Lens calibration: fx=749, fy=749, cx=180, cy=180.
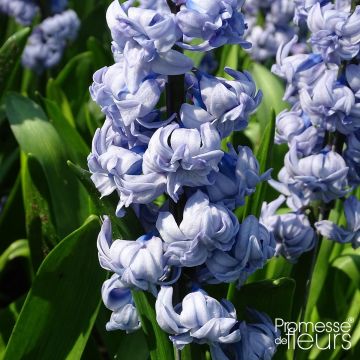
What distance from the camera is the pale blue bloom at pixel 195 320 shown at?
3.74 feet

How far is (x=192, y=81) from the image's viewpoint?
117 centimetres

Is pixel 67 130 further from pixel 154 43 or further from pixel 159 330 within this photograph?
pixel 154 43

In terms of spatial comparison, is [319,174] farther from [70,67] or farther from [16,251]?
[70,67]

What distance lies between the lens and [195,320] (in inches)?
44.8

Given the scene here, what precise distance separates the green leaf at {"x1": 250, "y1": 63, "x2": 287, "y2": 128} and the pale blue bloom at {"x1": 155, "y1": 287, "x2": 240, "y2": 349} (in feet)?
4.33

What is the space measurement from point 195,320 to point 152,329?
24 centimetres

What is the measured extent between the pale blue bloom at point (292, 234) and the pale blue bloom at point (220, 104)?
1.85 feet

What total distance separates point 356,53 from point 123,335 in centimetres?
85

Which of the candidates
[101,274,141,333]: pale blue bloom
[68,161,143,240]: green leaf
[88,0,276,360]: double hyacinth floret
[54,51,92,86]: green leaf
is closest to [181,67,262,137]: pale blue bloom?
[88,0,276,360]: double hyacinth floret

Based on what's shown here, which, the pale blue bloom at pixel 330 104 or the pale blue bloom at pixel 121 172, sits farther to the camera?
the pale blue bloom at pixel 330 104

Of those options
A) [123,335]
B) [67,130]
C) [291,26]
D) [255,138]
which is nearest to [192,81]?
[123,335]

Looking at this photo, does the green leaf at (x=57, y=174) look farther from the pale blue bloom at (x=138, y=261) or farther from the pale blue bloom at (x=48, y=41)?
the pale blue bloom at (x=48, y=41)

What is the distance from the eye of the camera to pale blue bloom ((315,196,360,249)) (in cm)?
162

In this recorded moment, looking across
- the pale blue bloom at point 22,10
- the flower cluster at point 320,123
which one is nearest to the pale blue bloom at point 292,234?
the flower cluster at point 320,123
